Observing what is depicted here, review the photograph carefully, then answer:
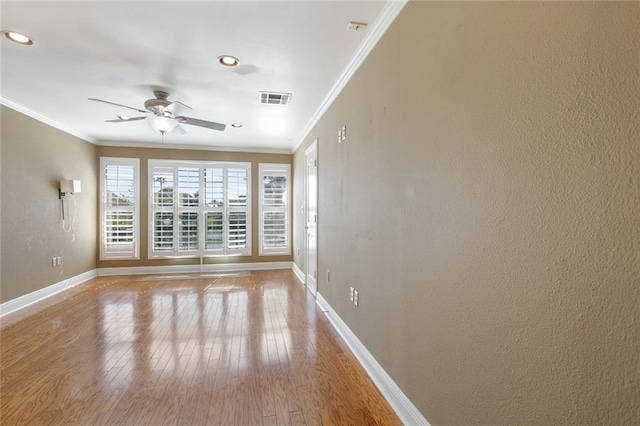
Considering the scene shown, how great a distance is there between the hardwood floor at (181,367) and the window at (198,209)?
202cm

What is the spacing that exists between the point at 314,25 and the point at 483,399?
2398 millimetres

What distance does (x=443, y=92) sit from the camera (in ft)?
4.75

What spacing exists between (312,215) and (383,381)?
272cm

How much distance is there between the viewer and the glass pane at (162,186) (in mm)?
5816

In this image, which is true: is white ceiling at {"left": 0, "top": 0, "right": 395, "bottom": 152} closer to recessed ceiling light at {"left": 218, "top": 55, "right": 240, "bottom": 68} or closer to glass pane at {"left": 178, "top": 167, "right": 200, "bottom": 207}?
recessed ceiling light at {"left": 218, "top": 55, "right": 240, "bottom": 68}

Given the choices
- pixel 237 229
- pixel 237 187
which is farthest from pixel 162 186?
pixel 237 229

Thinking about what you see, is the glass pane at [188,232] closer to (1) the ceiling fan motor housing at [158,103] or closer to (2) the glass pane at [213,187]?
(2) the glass pane at [213,187]

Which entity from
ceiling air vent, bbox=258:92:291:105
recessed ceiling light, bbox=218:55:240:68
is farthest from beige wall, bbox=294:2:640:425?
ceiling air vent, bbox=258:92:291:105

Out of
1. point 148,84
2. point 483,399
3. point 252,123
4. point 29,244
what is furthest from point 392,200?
point 29,244

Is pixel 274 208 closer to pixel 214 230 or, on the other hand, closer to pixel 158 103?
pixel 214 230

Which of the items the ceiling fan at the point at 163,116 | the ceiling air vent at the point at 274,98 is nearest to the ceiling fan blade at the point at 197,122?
the ceiling fan at the point at 163,116

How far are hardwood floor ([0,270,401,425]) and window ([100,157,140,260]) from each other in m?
1.80

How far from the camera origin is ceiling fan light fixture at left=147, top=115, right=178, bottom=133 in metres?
3.36

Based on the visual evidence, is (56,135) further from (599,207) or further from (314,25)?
(599,207)
